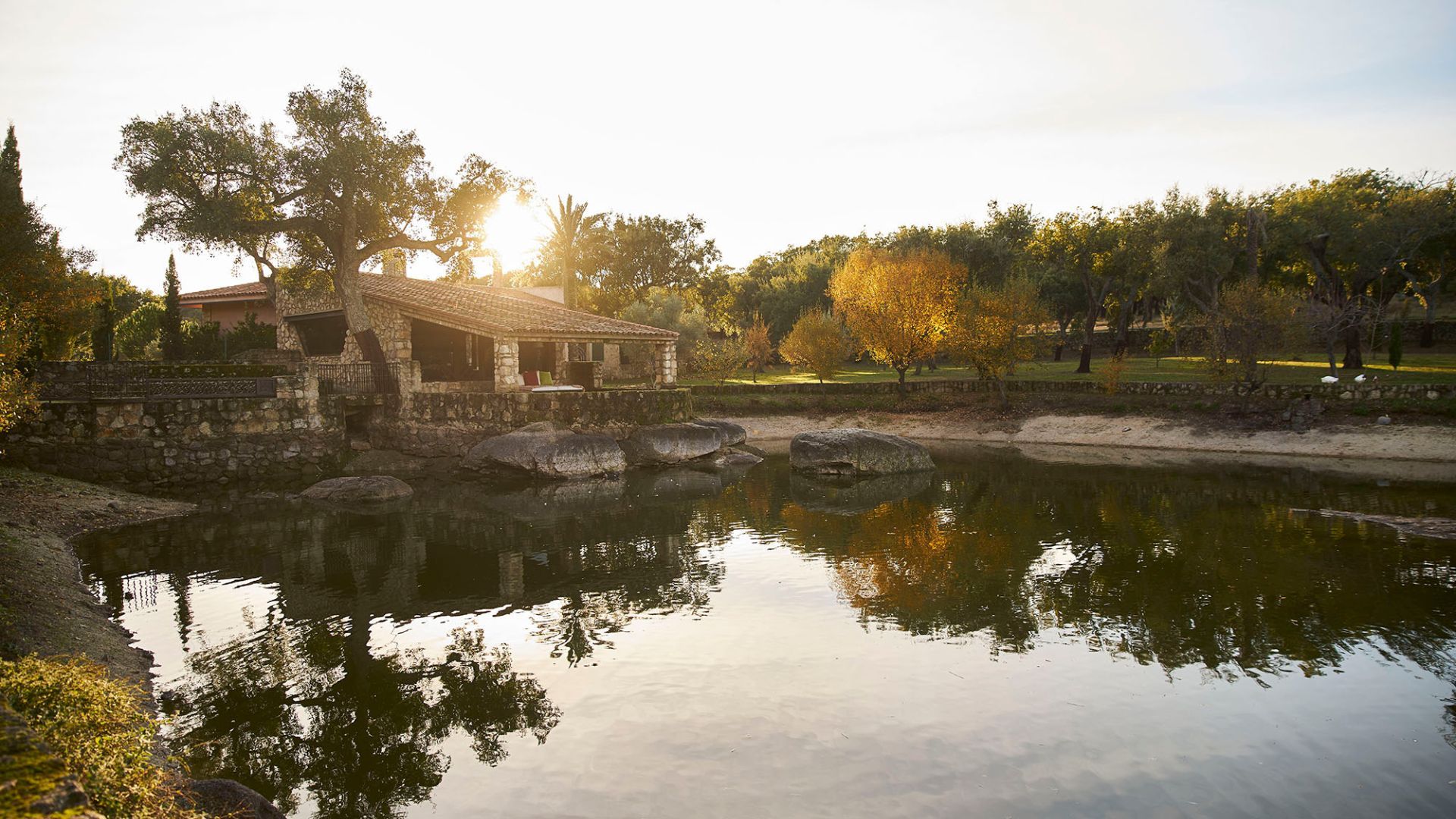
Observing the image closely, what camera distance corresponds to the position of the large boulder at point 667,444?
27719 mm

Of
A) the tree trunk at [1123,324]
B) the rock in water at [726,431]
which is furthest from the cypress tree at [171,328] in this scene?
the tree trunk at [1123,324]

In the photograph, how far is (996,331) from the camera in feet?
111

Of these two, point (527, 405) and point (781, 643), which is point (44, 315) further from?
point (781, 643)

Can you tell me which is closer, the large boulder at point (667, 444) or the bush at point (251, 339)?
the large boulder at point (667, 444)

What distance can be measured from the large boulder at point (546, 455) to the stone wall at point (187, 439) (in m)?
4.49

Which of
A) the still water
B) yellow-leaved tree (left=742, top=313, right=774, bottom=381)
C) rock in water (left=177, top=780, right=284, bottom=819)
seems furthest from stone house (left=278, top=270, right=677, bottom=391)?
rock in water (left=177, top=780, right=284, bottom=819)

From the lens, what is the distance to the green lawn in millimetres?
30375

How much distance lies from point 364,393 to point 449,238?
6203 millimetres

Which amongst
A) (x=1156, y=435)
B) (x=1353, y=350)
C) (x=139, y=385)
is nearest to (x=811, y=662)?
(x=139, y=385)

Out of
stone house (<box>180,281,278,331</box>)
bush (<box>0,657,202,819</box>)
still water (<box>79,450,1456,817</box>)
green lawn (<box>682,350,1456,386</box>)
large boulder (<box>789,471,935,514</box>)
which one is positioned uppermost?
stone house (<box>180,281,278,331</box>)

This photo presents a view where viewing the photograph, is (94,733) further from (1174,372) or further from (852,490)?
(1174,372)

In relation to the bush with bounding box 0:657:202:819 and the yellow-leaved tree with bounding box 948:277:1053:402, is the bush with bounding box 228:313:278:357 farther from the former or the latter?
the bush with bounding box 0:657:202:819

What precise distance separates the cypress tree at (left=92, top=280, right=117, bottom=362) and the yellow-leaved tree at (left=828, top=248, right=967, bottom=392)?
101 ft

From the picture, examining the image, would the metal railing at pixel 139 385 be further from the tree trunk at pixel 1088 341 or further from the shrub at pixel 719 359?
the tree trunk at pixel 1088 341
